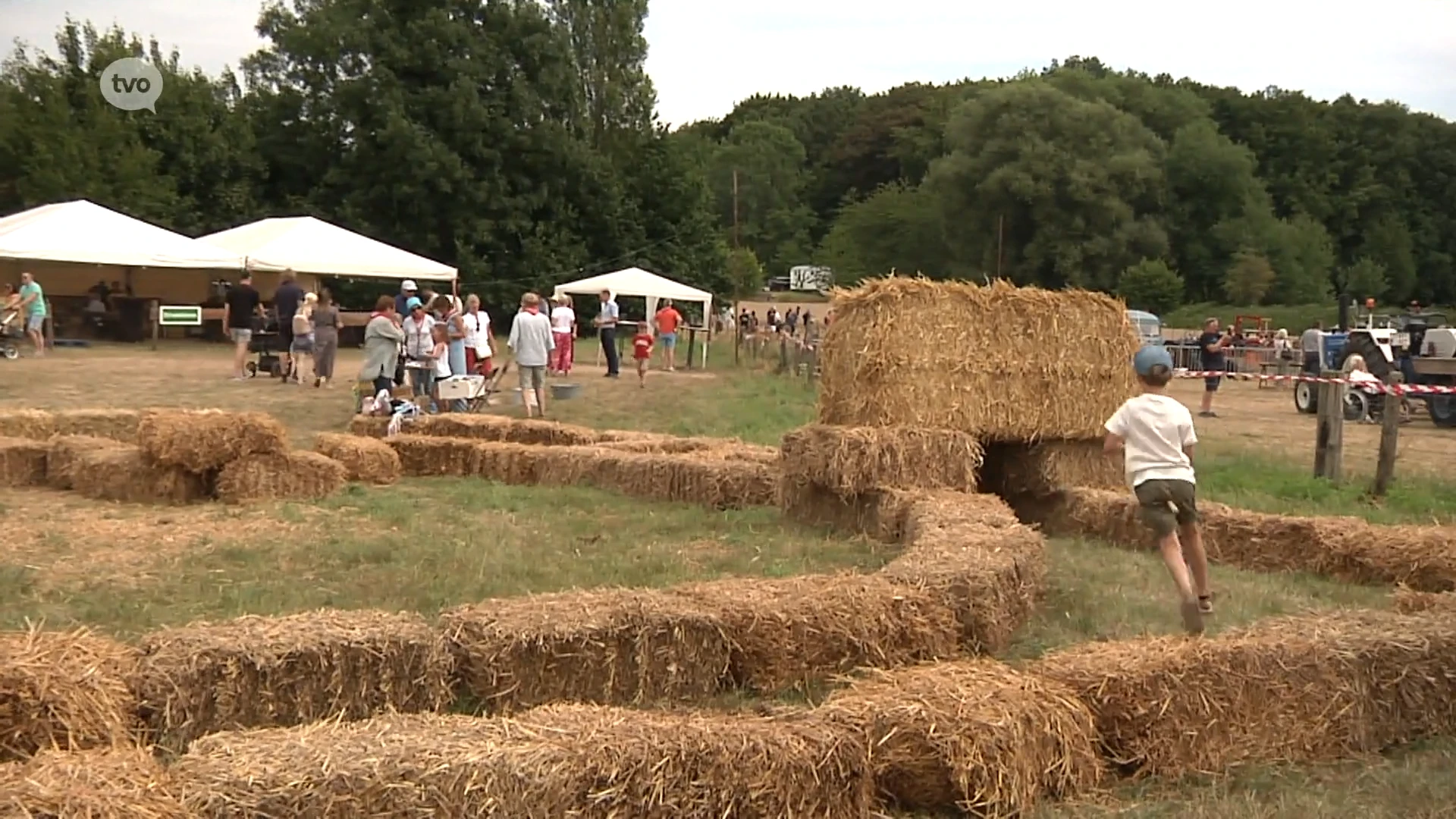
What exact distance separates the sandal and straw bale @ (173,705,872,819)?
3079 millimetres

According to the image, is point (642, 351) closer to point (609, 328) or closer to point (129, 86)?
point (609, 328)

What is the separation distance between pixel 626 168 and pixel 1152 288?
2871cm

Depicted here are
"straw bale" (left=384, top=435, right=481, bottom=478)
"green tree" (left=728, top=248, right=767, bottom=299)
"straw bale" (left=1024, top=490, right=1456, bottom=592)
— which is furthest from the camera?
"green tree" (left=728, top=248, right=767, bottom=299)

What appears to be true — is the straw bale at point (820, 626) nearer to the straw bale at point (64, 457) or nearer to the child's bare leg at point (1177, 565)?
the child's bare leg at point (1177, 565)

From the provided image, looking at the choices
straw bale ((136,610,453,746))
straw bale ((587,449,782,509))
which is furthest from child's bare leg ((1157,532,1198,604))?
straw bale ((587,449,782,509))

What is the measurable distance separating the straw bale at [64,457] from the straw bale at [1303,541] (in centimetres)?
930

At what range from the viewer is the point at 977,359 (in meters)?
12.0

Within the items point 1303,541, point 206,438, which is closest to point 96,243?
point 206,438

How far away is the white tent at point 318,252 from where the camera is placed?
32.2m

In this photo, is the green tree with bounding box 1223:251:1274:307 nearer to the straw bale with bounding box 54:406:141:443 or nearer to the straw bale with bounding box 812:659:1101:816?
the straw bale with bounding box 54:406:141:443

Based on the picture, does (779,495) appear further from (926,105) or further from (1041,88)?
(926,105)

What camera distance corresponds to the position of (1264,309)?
A: 66625mm

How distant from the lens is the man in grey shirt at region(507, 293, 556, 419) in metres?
18.8

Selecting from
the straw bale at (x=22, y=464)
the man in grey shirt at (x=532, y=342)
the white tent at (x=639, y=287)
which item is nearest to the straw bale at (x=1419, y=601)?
the straw bale at (x=22, y=464)
